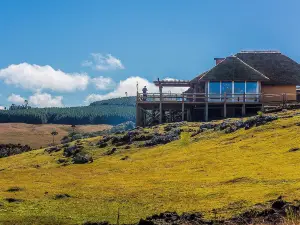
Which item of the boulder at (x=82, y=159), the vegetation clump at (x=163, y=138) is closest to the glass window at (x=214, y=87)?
the vegetation clump at (x=163, y=138)

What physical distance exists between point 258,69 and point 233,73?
5.39 metres

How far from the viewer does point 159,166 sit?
3297cm

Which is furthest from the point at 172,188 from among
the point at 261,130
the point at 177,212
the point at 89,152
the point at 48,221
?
the point at 89,152

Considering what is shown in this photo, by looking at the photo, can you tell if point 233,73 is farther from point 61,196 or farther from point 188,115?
point 61,196

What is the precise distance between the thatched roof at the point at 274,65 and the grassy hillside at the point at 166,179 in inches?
708

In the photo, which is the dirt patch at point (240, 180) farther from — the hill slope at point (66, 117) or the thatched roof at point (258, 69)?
the hill slope at point (66, 117)

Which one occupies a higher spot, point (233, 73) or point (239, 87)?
point (233, 73)

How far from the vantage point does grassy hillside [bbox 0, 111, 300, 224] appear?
2109 cm

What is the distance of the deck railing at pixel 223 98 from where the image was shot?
184 feet

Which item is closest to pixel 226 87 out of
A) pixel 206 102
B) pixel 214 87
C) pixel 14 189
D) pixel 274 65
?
pixel 214 87

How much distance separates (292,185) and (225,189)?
276 cm

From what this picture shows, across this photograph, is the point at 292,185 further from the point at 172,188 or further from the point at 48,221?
the point at 48,221

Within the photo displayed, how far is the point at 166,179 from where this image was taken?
2784cm

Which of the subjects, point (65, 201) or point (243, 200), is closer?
point (243, 200)
